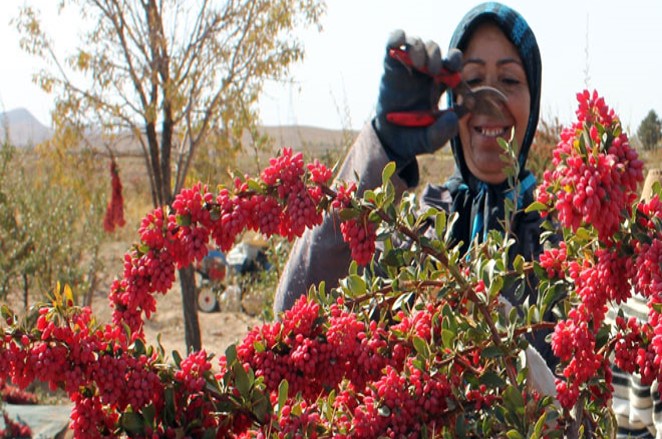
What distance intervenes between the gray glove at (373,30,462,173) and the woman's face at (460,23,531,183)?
42 centimetres

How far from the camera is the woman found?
179cm

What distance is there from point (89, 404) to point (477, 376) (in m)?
0.44

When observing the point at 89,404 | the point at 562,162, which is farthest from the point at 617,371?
the point at 89,404

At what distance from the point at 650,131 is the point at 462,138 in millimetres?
7406

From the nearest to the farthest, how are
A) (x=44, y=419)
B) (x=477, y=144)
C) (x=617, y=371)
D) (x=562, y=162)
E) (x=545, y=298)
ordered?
(x=562, y=162) < (x=545, y=298) < (x=617, y=371) < (x=477, y=144) < (x=44, y=419)

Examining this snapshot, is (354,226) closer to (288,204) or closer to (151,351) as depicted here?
(288,204)

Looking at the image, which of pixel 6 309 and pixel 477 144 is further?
pixel 477 144

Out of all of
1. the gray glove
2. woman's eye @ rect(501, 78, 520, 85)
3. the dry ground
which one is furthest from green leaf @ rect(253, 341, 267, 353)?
the dry ground

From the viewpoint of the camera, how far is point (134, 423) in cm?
88

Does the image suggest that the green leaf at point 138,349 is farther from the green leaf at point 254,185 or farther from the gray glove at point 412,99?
the gray glove at point 412,99

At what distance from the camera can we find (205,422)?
0.90 metres

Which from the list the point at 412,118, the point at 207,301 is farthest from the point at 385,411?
the point at 207,301

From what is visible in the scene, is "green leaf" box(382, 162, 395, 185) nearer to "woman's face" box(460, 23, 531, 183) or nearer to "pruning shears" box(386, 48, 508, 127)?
"pruning shears" box(386, 48, 508, 127)

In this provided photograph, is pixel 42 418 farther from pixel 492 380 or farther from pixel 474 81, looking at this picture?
pixel 492 380
